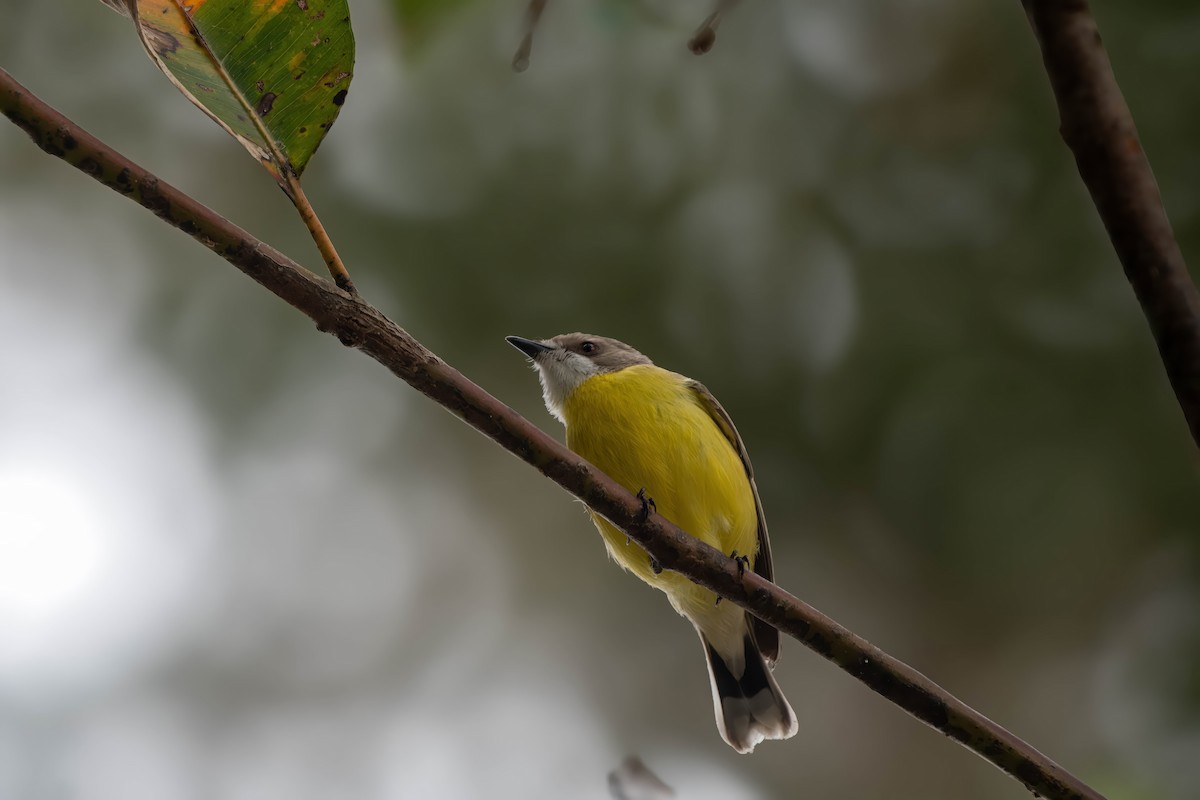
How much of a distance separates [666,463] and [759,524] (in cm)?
58

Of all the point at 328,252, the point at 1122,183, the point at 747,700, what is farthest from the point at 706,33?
the point at 747,700

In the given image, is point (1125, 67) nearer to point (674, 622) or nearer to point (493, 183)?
point (493, 183)

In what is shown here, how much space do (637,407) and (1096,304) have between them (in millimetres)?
3049

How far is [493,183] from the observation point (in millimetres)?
6254

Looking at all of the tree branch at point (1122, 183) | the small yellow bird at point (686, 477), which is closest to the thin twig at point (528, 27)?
the tree branch at point (1122, 183)

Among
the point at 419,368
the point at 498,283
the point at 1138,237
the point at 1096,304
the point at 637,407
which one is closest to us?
the point at 1138,237

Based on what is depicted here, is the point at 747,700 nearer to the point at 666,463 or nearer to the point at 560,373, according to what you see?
the point at 666,463

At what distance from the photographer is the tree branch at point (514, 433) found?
1.44 m

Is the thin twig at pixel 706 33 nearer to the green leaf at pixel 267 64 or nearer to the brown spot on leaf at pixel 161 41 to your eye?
the green leaf at pixel 267 64

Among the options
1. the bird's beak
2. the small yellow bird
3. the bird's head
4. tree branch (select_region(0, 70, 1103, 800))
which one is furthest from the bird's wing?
tree branch (select_region(0, 70, 1103, 800))

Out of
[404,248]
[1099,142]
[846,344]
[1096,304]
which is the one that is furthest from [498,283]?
[1099,142]

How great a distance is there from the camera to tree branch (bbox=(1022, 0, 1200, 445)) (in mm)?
931

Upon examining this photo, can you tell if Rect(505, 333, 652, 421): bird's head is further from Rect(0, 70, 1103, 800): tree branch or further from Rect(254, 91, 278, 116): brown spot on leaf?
Rect(254, 91, 278, 116): brown spot on leaf

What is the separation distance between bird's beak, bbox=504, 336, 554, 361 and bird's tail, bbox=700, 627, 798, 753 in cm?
137
